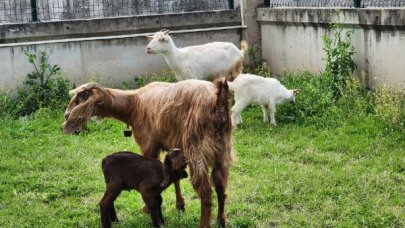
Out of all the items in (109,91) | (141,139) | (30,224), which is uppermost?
(109,91)

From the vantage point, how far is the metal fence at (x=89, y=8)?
1309 centimetres

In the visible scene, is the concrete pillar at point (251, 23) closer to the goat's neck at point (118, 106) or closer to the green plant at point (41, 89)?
the green plant at point (41, 89)

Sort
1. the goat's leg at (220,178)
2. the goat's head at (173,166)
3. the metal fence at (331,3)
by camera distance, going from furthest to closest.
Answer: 1. the metal fence at (331,3)
2. the goat's leg at (220,178)
3. the goat's head at (173,166)

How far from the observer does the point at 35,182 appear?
771 cm

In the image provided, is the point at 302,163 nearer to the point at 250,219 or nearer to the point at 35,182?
the point at 250,219

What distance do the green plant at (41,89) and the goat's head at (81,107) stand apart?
5.46 m

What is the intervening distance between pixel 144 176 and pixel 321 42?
21.8ft

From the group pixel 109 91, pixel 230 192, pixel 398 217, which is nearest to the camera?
pixel 398 217

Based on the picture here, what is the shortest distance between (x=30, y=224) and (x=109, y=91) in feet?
4.84

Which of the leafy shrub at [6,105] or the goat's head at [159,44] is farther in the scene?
the goat's head at [159,44]

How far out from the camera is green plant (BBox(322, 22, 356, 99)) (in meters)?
10.5

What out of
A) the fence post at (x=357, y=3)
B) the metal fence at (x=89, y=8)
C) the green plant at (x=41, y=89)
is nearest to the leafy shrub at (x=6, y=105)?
the green plant at (x=41, y=89)

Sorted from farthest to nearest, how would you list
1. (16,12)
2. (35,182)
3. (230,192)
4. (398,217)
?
(16,12) < (35,182) < (230,192) < (398,217)

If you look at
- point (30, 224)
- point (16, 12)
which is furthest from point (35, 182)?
point (16, 12)
